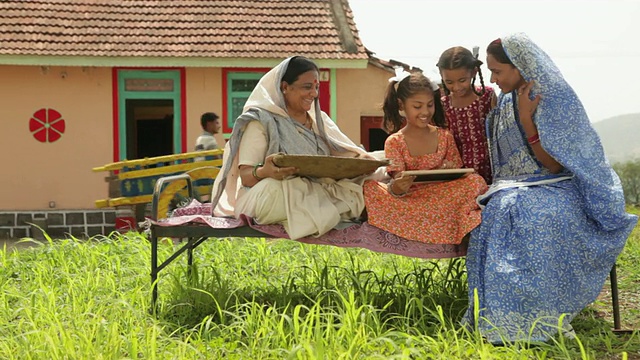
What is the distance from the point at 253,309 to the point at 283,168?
0.82 meters

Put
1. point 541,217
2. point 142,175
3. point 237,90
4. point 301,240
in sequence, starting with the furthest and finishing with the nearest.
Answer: point 237,90
point 142,175
point 301,240
point 541,217

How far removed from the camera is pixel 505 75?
463 centimetres

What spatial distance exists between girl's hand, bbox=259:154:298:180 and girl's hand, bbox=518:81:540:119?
1311mm

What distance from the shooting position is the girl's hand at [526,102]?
4.56m

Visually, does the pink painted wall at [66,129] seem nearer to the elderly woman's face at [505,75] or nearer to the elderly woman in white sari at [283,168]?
the elderly woman in white sari at [283,168]

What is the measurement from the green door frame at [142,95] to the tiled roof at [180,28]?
1.88 feet

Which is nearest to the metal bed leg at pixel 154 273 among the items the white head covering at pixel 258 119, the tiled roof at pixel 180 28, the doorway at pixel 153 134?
the white head covering at pixel 258 119

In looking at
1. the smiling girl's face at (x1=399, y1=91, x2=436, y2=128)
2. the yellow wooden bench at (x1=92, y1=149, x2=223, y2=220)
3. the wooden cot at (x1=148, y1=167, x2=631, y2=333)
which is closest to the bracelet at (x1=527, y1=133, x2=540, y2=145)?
the smiling girl's face at (x1=399, y1=91, x2=436, y2=128)

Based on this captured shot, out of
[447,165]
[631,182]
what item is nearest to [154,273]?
[447,165]

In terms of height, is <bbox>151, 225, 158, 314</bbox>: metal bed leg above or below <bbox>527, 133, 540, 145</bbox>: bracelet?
below

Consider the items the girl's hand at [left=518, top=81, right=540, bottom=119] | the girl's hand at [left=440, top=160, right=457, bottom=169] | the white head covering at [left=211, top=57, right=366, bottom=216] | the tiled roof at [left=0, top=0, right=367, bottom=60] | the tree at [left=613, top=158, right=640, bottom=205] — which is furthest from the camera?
the tree at [left=613, top=158, right=640, bottom=205]

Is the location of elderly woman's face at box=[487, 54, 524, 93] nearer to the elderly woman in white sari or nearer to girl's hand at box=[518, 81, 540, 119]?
girl's hand at box=[518, 81, 540, 119]

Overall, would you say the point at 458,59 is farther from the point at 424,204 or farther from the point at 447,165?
the point at 424,204

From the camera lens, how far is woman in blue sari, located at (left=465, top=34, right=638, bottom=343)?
4316mm
